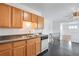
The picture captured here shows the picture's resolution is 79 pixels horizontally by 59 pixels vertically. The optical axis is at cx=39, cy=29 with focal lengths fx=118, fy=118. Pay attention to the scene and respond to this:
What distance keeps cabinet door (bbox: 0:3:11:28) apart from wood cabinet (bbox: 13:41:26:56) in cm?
57

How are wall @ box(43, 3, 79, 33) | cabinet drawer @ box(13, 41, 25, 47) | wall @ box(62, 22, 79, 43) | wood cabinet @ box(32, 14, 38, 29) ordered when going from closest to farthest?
cabinet drawer @ box(13, 41, 25, 47) < wood cabinet @ box(32, 14, 38, 29) < wall @ box(43, 3, 79, 33) < wall @ box(62, 22, 79, 43)

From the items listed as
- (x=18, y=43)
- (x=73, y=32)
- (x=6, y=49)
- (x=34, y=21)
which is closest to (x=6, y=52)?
(x=6, y=49)

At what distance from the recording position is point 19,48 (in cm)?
311

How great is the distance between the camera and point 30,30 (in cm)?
512

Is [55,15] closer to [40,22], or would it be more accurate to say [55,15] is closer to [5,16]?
[40,22]

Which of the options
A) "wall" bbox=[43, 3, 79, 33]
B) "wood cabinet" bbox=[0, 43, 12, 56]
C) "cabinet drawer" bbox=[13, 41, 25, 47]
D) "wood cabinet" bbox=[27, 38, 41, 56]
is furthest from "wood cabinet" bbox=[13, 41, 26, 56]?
"wall" bbox=[43, 3, 79, 33]

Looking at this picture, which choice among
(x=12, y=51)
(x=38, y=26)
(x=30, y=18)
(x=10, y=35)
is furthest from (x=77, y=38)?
(x=12, y=51)

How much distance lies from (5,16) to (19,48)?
91cm

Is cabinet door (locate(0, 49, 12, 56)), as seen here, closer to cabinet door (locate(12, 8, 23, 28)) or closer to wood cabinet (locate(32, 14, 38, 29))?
cabinet door (locate(12, 8, 23, 28))

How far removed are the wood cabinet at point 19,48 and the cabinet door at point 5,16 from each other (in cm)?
57

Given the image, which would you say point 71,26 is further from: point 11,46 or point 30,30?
point 11,46

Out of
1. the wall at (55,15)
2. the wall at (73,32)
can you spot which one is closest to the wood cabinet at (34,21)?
the wall at (55,15)

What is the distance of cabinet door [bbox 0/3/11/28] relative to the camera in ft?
9.53

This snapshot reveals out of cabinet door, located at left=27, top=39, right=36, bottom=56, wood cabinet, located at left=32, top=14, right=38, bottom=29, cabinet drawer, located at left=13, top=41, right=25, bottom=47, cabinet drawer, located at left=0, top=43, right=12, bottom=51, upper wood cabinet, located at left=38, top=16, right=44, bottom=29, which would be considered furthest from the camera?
upper wood cabinet, located at left=38, top=16, right=44, bottom=29
